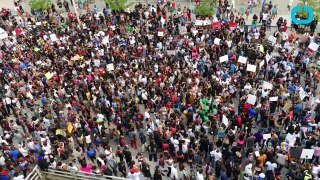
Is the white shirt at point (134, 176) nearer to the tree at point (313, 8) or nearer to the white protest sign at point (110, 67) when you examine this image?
the white protest sign at point (110, 67)

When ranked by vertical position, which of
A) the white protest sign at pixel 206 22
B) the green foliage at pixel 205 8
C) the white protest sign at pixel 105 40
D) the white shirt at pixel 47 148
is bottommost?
the white shirt at pixel 47 148

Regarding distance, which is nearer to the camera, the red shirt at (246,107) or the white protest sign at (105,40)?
the red shirt at (246,107)

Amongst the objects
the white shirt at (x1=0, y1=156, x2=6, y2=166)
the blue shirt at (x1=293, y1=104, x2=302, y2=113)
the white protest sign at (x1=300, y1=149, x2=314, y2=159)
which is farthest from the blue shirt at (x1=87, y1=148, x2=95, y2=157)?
the blue shirt at (x1=293, y1=104, x2=302, y2=113)

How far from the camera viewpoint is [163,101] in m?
20.3

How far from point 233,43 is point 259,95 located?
7330 millimetres

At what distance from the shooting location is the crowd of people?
16.3 metres

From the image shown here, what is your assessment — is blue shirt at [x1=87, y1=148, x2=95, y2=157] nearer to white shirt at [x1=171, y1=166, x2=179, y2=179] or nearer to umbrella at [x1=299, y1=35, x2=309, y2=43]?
white shirt at [x1=171, y1=166, x2=179, y2=179]

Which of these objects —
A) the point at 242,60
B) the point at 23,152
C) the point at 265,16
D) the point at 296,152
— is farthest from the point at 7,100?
the point at 265,16

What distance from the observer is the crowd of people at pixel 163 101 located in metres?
16.3

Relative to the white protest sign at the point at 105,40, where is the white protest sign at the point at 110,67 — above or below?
below

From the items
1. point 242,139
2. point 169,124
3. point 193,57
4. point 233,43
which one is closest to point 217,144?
point 242,139

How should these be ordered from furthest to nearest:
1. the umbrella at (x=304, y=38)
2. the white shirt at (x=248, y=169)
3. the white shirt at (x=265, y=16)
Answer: the white shirt at (x=265, y=16), the umbrella at (x=304, y=38), the white shirt at (x=248, y=169)

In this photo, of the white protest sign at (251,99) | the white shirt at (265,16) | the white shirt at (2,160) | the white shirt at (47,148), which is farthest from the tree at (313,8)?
the white shirt at (2,160)

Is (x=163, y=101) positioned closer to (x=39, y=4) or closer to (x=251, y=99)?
(x=251, y=99)
